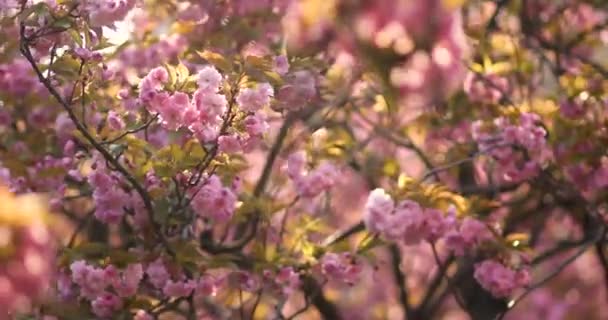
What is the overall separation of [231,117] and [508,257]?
1.46 meters

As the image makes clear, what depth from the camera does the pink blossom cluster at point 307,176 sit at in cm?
369

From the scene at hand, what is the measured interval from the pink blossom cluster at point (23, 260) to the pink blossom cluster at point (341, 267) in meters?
2.73

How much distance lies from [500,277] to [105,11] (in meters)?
1.81

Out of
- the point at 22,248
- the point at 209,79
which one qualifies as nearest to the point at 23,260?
the point at 22,248

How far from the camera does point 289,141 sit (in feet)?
13.2

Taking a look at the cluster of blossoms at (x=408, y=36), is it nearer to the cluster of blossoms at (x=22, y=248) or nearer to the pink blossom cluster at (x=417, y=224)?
the pink blossom cluster at (x=417, y=224)

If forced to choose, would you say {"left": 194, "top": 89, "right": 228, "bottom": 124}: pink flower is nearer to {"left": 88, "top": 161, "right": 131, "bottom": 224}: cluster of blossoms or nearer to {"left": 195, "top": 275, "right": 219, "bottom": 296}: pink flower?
{"left": 88, "top": 161, "right": 131, "bottom": 224}: cluster of blossoms

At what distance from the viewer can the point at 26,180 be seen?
3232 mm

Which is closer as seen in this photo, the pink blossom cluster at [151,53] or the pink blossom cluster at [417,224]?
the pink blossom cluster at [417,224]

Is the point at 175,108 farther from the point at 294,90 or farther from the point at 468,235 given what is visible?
the point at 468,235

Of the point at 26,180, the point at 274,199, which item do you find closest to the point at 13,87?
the point at 26,180

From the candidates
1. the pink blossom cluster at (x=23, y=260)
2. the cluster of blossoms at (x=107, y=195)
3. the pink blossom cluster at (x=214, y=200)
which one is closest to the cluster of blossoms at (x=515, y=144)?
the pink blossom cluster at (x=214, y=200)

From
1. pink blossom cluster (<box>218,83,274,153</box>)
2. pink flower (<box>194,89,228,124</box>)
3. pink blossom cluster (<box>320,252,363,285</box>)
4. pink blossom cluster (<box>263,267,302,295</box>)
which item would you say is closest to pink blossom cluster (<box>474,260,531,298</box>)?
pink blossom cluster (<box>320,252,363,285</box>)

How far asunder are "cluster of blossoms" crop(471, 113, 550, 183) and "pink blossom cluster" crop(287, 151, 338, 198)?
594 millimetres
